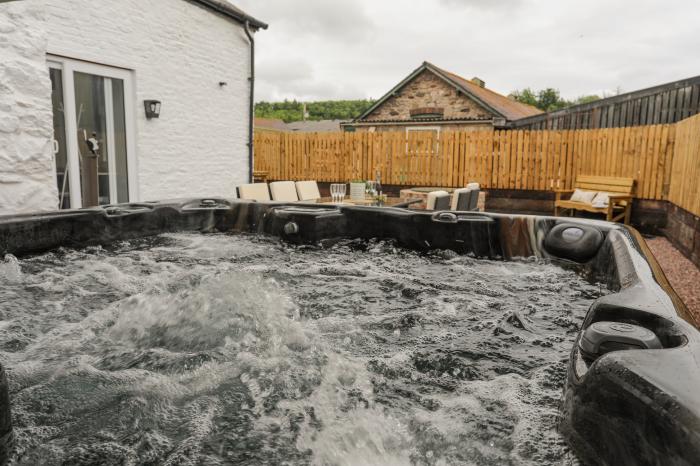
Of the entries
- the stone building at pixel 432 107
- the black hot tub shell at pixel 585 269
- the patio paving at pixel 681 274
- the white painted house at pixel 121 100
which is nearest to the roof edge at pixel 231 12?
the white painted house at pixel 121 100

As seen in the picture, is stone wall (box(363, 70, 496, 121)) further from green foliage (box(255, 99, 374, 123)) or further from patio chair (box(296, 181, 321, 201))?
green foliage (box(255, 99, 374, 123))

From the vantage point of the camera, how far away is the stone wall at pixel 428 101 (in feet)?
49.7

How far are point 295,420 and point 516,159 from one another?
362 inches

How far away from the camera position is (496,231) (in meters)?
2.99

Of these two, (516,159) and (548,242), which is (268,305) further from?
(516,159)

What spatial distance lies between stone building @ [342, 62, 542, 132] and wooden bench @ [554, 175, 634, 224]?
613 centimetres

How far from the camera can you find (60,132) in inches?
196

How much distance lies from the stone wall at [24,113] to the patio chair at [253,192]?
1851 millimetres

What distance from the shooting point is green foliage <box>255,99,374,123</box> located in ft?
127

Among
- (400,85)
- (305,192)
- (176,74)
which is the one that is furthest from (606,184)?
(400,85)

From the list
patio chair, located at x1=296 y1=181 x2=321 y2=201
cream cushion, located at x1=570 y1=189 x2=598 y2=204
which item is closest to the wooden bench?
cream cushion, located at x1=570 y1=189 x2=598 y2=204

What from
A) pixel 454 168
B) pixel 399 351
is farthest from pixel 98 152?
pixel 454 168

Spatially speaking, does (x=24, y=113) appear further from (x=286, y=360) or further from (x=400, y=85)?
(x=400, y=85)

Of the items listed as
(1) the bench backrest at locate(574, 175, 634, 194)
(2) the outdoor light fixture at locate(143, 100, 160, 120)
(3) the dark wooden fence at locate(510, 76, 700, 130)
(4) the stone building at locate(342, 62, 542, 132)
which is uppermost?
(4) the stone building at locate(342, 62, 542, 132)
